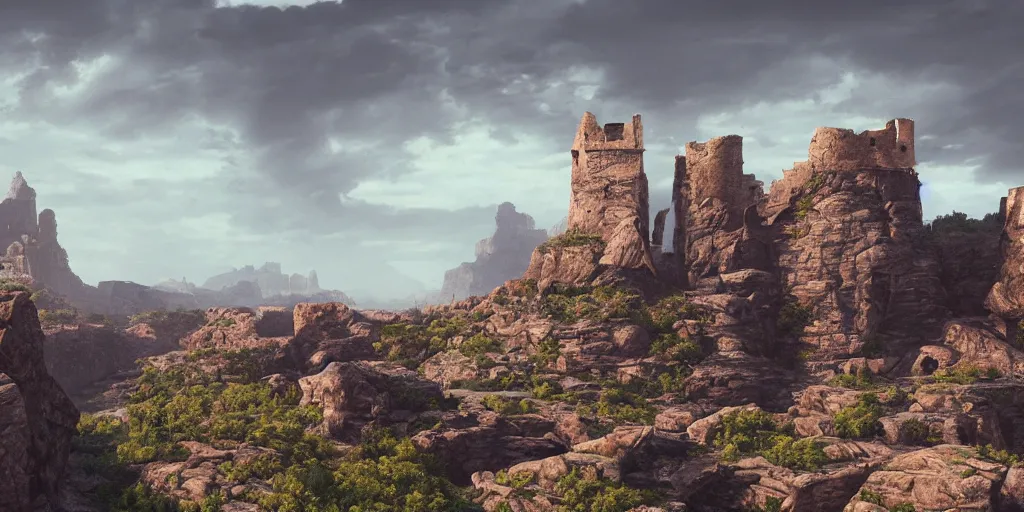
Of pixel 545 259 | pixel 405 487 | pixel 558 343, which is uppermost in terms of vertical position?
pixel 545 259

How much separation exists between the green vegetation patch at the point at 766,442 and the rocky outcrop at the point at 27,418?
41908 mm

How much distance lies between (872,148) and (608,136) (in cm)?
2523

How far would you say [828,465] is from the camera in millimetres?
61750

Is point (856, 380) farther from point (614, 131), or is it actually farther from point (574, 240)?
point (614, 131)

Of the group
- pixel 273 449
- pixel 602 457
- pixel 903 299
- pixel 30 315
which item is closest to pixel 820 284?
pixel 903 299

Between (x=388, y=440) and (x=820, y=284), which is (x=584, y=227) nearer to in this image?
(x=820, y=284)

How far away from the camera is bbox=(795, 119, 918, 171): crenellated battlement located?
293 ft

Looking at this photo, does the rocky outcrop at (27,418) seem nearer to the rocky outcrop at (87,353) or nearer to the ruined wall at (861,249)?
the rocky outcrop at (87,353)

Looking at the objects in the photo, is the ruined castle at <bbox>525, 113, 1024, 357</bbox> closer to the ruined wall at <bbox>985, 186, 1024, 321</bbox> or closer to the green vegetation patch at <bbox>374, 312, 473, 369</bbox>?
the ruined wall at <bbox>985, 186, 1024, 321</bbox>

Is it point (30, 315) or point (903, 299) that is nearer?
point (30, 315)

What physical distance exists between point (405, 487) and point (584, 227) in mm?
42525

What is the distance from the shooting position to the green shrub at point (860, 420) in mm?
66938

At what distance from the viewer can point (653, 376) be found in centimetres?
7962

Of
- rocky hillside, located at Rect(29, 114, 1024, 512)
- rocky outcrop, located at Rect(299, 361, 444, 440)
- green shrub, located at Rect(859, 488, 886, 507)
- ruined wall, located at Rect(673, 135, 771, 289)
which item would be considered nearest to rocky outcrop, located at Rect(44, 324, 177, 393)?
rocky hillside, located at Rect(29, 114, 1024, 512)
